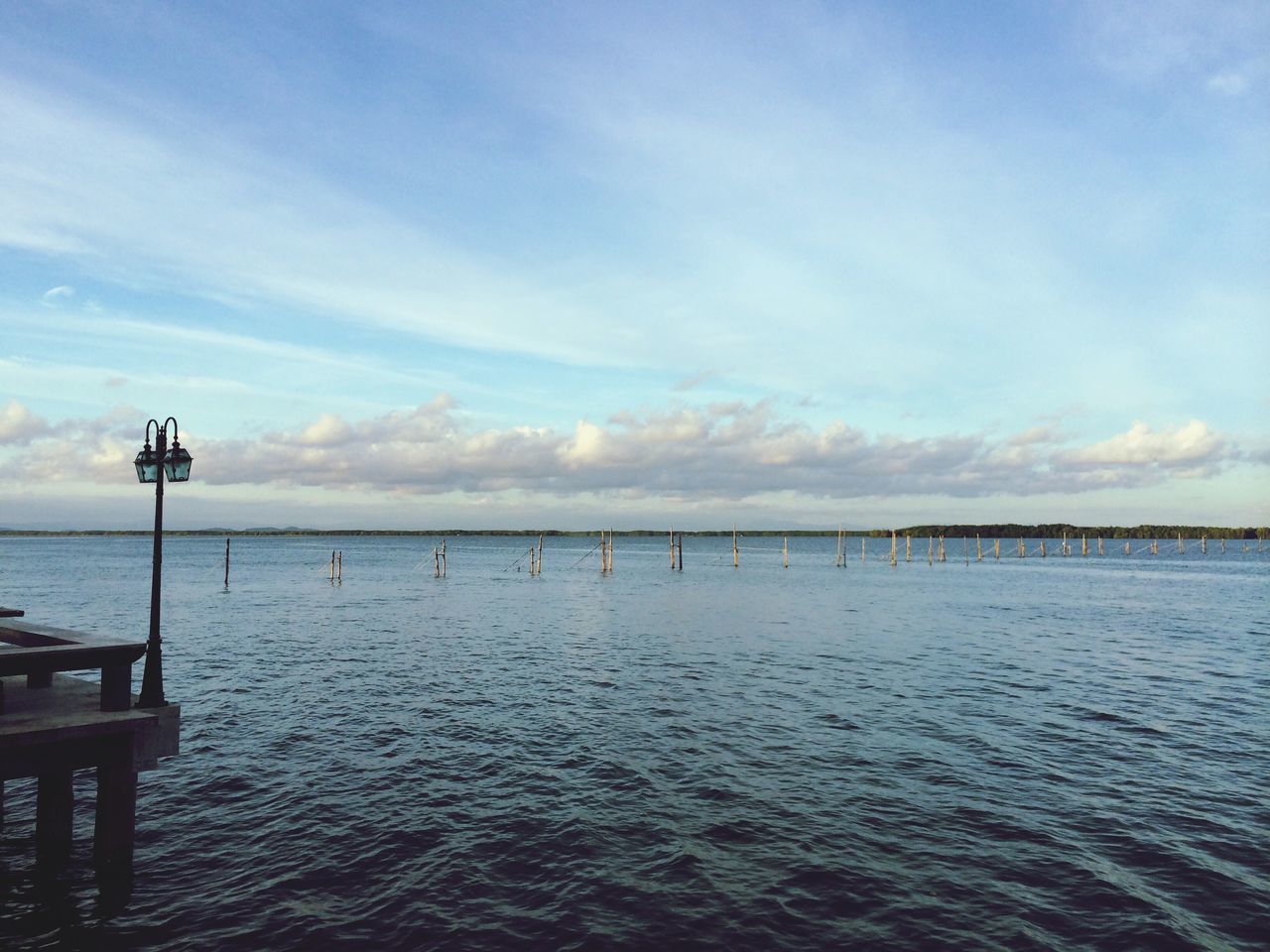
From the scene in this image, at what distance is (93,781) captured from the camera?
14695 mm

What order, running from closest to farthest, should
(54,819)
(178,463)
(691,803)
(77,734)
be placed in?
(77,734), (54,819), (178,463), (691,803)

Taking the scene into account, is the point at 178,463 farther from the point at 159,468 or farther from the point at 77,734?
the point at 77,734

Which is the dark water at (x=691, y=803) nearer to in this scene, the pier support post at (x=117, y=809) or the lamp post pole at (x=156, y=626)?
the pier support post at (x=117, y=809)

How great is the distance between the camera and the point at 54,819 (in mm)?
10883

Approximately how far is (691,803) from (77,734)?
9571 mm

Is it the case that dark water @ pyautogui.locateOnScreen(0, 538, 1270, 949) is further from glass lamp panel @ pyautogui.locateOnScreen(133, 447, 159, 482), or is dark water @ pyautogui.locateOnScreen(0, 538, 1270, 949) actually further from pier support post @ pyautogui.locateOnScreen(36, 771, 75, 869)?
glass lamp panel @ pyautogui.locateOnScreen(133, 447, 159, 482)

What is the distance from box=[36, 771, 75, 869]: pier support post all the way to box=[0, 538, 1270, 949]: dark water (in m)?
0.34

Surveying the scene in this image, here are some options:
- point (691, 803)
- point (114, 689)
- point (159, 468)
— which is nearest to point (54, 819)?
point (114, 689)

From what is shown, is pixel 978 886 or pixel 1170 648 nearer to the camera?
pixel 978 886

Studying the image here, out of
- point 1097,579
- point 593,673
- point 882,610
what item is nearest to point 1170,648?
point 882,610

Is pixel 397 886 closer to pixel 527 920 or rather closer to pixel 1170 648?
pixel 527 920

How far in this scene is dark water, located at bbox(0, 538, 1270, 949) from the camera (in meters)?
9.55

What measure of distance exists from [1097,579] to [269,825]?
89853 mm

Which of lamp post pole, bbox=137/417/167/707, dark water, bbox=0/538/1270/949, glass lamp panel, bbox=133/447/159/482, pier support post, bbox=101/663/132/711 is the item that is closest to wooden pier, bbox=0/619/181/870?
pier support post, bbox=101/663/132/711
